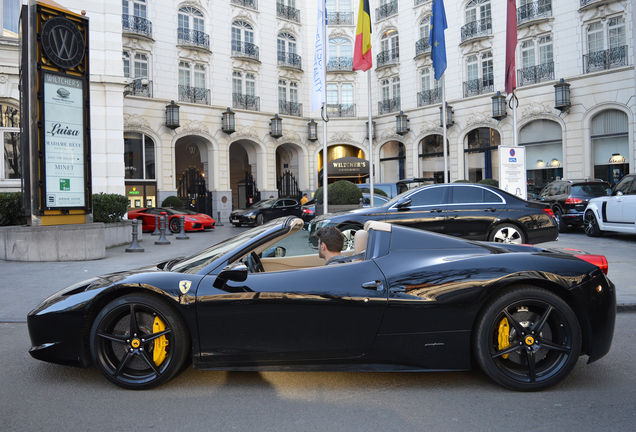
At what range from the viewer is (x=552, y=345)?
11.1 feet

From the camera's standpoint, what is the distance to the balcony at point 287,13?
32.6 metres

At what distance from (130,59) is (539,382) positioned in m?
27.5

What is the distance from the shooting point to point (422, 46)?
30297 mm

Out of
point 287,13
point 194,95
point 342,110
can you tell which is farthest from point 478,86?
point 194,95

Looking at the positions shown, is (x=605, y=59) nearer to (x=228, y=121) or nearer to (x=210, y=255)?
(x=228, y=121)

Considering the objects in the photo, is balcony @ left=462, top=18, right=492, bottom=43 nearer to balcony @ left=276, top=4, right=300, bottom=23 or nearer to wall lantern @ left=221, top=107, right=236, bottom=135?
balcony @ left=276, top=4, right=300, bottom=23

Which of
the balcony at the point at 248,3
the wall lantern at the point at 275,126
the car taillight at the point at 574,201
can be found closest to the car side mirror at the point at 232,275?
the car taillight at the point at 574,201

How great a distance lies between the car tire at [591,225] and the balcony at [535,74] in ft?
44.6

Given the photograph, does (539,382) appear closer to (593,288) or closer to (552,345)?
(552,345)

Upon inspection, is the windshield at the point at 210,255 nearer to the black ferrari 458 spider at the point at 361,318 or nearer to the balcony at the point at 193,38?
the black ferrari 458 spider at the point at 361,318

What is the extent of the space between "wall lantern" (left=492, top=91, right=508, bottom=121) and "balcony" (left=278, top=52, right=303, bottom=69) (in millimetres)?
13131

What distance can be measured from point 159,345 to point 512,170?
11.4 m

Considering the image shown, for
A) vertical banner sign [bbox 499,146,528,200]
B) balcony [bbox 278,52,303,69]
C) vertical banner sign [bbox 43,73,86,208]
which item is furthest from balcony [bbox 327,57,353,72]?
vertical banner sign [bbox 43,73,86,208]

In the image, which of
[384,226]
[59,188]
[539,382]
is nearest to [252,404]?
[384,226]
